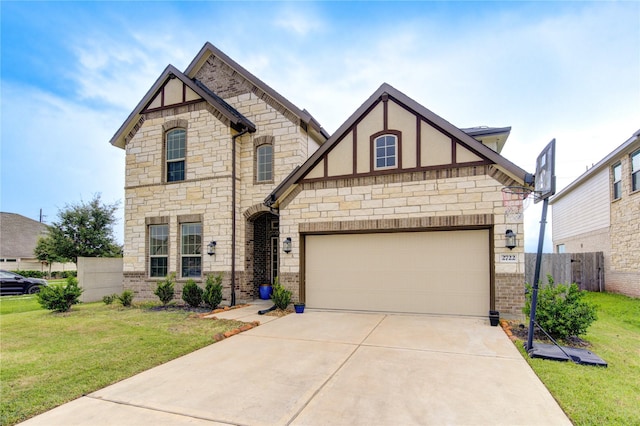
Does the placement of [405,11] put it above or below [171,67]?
above

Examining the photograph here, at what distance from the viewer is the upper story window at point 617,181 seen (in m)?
15.1

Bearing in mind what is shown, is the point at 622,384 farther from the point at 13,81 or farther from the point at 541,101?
the point at 13,81

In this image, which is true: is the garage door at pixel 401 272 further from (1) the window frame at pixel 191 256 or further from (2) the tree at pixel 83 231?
(2) the tree at pixel 83 231

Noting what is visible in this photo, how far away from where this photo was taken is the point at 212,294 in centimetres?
1134

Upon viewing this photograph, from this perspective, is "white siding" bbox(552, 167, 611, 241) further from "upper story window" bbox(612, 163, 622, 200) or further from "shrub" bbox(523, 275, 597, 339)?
"shrub" bbox(523, 275, 597, 339)

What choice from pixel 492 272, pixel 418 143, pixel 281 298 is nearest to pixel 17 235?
pixel 281 298

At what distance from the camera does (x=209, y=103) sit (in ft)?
42.5

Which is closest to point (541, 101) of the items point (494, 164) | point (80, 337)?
point (494, 164)

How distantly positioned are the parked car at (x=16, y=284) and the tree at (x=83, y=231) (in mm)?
2461

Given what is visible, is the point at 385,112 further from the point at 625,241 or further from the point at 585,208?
the point at 585,208

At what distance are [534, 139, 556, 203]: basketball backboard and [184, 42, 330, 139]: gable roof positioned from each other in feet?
26.1

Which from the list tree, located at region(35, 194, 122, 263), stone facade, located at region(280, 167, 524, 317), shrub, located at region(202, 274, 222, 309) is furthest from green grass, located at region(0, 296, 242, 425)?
tree, located at region(35, 194, 122, 263)

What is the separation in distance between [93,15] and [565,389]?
15210mm

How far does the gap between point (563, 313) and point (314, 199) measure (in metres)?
6.81
